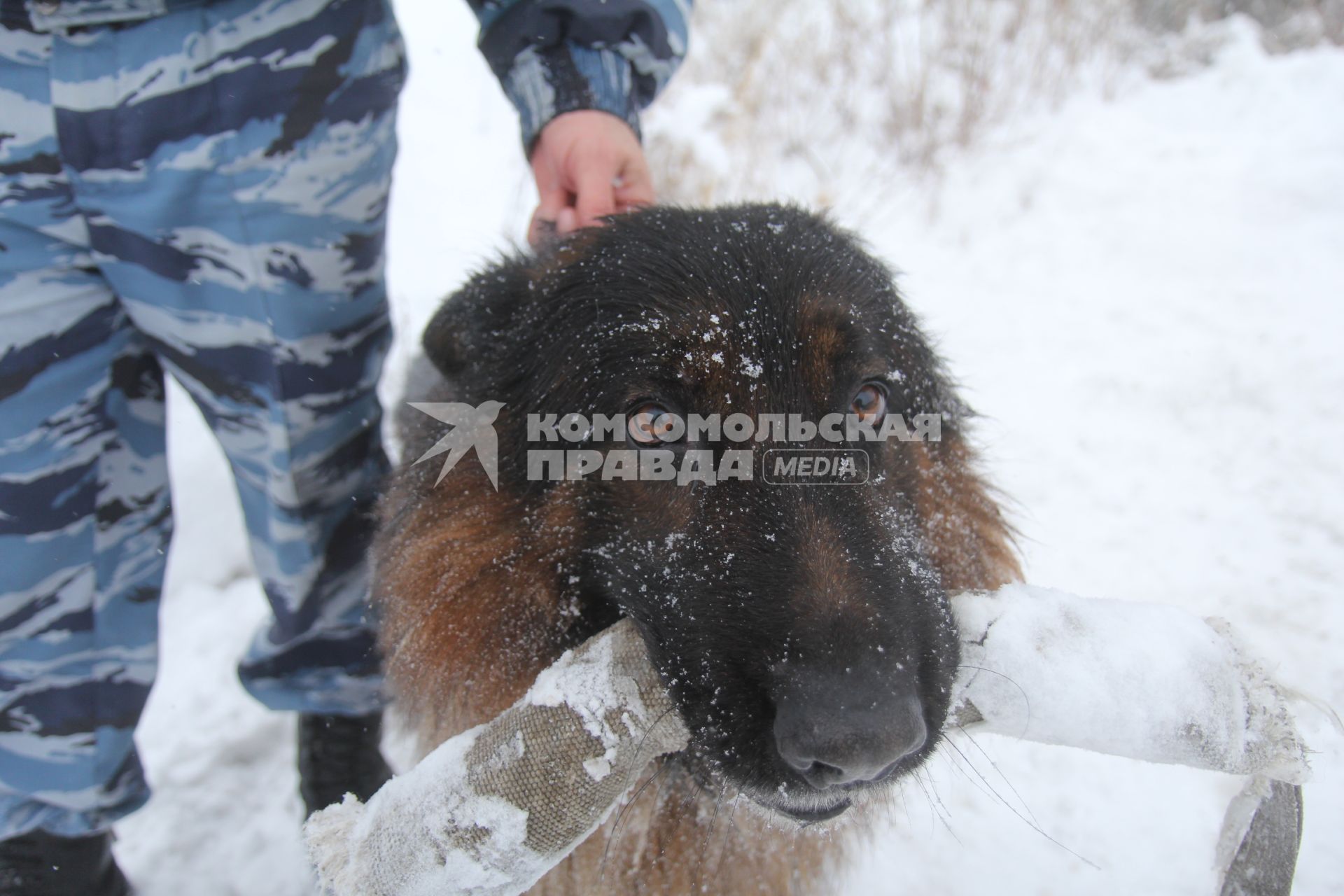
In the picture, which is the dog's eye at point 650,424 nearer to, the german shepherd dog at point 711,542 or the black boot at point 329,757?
the german shepherd dog at point 711,542

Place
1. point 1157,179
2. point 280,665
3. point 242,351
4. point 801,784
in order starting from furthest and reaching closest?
point 1157,179 → point 280,665 → point 242,351 → point 801,784

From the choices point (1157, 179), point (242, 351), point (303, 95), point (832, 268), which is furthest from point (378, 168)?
point (1157, 179)

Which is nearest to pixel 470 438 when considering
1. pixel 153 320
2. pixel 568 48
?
pixel 153 320

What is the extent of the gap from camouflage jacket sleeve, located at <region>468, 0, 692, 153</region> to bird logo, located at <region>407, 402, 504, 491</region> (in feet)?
2.91

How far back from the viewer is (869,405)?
1975mm

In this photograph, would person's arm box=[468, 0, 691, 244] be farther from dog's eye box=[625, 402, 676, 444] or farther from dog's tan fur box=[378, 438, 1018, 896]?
dog's tan fur box=[378, 438, 1018, 896]

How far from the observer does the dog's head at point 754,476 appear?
57.2 inches

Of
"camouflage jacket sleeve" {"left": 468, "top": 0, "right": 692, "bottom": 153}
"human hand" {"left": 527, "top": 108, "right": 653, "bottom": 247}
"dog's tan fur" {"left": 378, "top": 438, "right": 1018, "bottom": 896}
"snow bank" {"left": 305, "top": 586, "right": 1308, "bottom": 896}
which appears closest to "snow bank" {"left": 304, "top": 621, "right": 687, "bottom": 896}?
"snow bank" {"left": 305, "top": 586, "right": 1308, "bottom": 896}

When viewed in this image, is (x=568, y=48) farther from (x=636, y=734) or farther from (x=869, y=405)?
(x=636, y=734)

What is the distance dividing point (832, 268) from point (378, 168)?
4.29 ft

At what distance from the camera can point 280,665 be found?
264 centimetres

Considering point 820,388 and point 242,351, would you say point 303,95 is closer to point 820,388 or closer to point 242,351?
point 242,351

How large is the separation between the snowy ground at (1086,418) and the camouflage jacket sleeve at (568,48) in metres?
0.46

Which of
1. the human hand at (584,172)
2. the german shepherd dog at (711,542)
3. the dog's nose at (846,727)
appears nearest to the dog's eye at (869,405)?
the german shepherd dog at (711,542)
